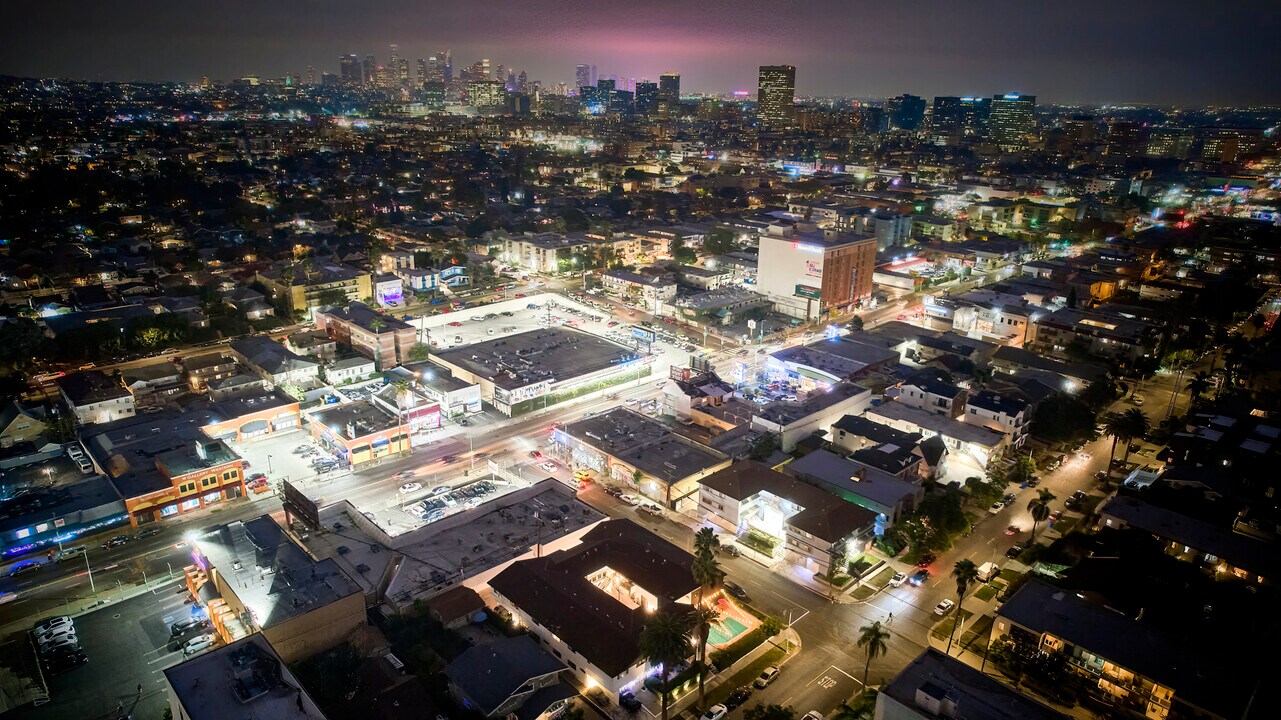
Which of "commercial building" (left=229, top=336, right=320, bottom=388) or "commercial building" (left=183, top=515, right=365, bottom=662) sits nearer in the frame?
"commercial building" (left=183, top=515, right=365, bottom=662)

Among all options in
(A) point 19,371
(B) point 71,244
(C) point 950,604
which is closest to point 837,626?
(C) point 950,604

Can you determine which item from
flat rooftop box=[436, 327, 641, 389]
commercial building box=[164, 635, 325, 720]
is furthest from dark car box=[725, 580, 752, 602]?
flat rooftop box=[436, 327, 641, 389]

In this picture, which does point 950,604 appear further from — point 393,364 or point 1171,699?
point 393,364

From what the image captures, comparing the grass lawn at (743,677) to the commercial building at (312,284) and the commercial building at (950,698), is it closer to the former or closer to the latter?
the commercial building at (950,698)

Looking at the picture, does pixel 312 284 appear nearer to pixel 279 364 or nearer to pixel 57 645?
pixel 279 364

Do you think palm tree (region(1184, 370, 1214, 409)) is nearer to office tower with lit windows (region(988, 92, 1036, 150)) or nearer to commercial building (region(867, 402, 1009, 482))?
commercial building (region(867, 402, 1009, 482))
